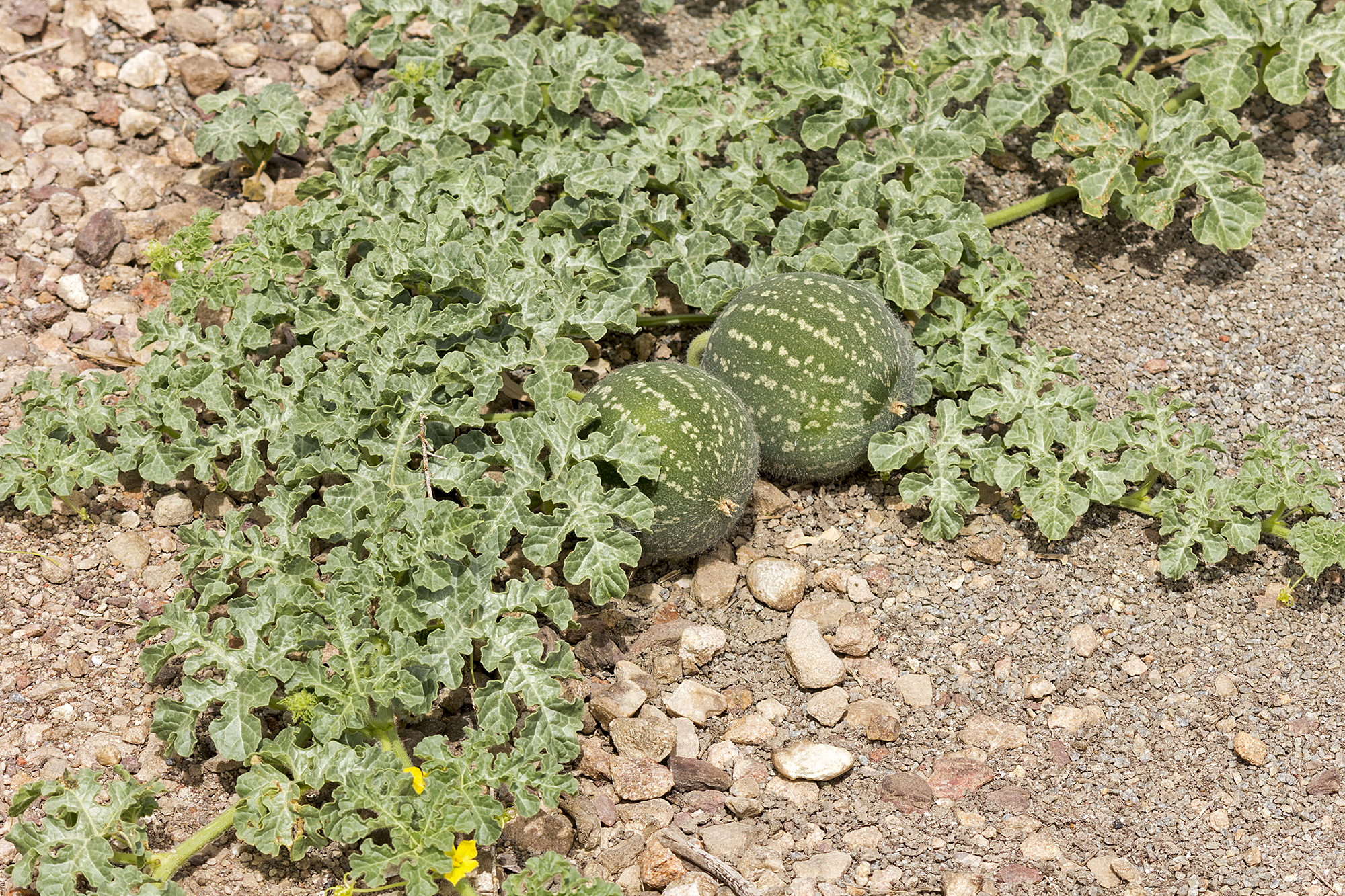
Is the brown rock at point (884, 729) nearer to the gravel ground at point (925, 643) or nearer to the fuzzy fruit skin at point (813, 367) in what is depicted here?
the gravel ground at point (925, 643)

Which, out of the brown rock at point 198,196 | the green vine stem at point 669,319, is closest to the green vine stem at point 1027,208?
the green vine stem at point 669,319

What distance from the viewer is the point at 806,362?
13.0 feet

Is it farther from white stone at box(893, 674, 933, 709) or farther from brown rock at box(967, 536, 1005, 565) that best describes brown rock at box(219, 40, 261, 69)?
white stone at box(893, 674, 933, 709)

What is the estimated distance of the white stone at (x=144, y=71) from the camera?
524cm

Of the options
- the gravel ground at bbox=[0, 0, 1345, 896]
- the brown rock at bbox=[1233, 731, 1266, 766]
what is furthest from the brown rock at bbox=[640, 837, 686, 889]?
the brown rock at bbox=[1233, 731, 1266, 766]

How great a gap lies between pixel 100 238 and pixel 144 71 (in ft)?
3.43

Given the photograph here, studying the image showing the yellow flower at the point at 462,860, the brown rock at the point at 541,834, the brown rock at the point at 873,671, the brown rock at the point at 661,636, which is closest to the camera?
the yellow flower at the point at 462,860

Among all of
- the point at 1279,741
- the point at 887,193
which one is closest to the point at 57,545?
the point at 887,193

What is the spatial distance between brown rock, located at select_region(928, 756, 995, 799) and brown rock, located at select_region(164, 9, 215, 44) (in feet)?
15.2

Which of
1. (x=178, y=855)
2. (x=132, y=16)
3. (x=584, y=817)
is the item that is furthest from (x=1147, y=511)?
(x=132, y=16)

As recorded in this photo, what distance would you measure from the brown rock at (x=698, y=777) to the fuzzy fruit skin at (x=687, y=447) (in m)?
0.74

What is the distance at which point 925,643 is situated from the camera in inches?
154

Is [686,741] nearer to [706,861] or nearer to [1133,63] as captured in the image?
[706,861]

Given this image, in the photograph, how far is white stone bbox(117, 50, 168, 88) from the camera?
5.24m
